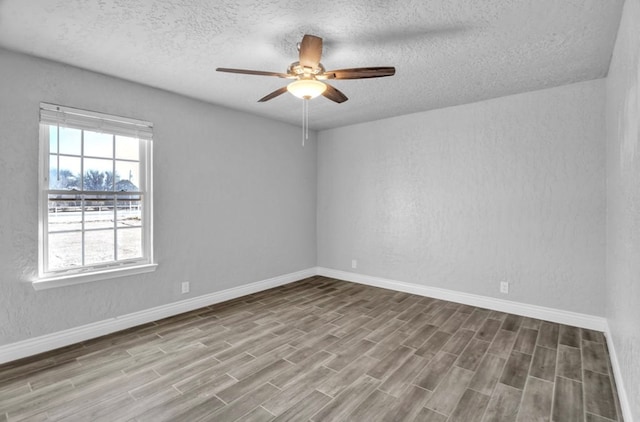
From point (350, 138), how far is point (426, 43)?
273 centimetres

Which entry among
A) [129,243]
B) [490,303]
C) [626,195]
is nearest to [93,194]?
[129,243]

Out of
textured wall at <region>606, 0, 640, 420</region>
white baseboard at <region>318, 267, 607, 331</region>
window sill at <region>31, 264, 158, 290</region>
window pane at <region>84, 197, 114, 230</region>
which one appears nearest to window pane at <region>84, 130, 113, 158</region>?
window pane at <region>84, 197, 114, 230</region>

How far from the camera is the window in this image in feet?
9.18

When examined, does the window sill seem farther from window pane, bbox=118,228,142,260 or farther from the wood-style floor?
the wood-style floor

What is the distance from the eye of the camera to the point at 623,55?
Result: 6.81 feet

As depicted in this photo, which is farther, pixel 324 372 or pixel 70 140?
pixel 70 140

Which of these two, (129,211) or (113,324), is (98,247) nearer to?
(129,211)

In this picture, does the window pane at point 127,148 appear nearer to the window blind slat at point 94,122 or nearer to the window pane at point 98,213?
the window blind slat at point 94,122

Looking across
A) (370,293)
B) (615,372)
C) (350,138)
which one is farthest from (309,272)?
(615,372)

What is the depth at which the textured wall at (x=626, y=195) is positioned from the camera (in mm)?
1640

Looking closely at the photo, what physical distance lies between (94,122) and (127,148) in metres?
0.38

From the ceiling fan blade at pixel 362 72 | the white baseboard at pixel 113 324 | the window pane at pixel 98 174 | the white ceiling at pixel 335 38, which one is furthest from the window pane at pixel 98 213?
the ceiling fan blade at pixel 362 72

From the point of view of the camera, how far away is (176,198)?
3.67 m

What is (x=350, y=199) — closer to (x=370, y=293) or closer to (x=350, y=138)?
(x=350, y=138)
